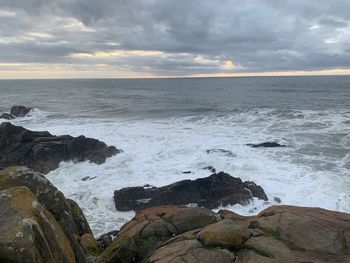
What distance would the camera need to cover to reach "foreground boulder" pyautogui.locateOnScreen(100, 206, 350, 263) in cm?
834

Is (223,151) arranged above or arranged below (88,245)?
below

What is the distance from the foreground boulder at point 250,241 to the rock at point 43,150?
1782 centimetres

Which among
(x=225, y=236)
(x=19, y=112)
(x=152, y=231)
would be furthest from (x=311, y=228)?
(x=19, y=112)

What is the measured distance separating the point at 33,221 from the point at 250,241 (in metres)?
5.15

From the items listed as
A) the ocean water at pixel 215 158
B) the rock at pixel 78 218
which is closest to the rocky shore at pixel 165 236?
the rock at pixel 78 218

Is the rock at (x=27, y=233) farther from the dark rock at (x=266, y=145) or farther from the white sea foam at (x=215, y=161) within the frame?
the dark rock at (x=266, y=145)

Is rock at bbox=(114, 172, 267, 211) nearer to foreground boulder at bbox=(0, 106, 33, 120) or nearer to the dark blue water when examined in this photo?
the dark blue water

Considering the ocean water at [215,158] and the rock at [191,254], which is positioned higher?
the rock at [191,254]

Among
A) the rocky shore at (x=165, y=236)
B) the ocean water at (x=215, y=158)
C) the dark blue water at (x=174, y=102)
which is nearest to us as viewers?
the rocky shore at (x=165, y=236)

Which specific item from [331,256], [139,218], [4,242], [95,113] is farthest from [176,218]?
[95,113]

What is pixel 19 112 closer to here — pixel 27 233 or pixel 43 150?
pixel 43 150

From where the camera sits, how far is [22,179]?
8938 millimetres

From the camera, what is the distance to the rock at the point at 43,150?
27.5 metres

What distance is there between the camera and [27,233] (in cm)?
636
